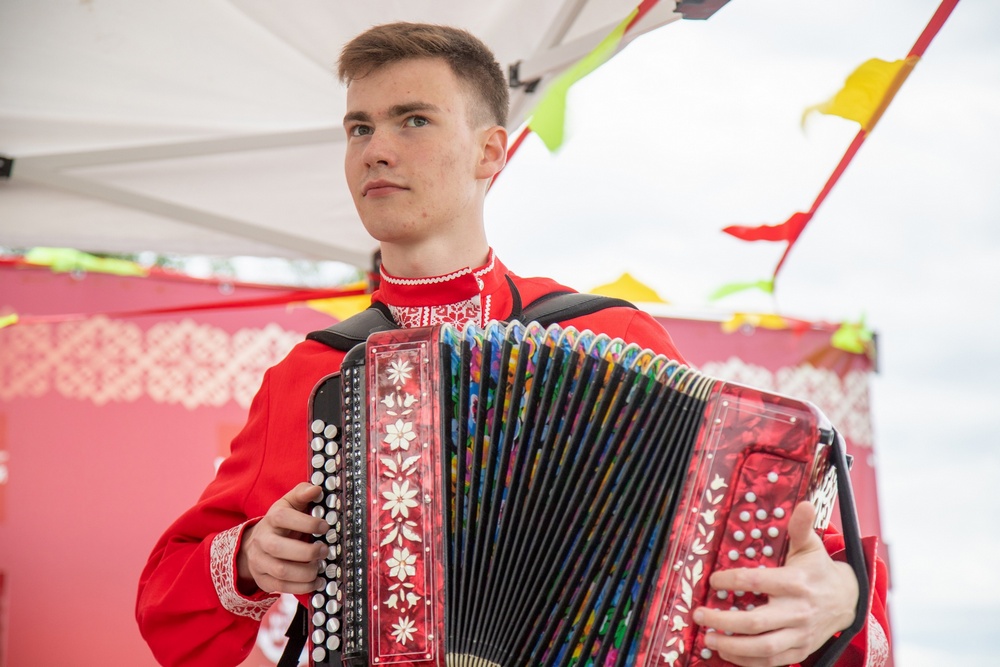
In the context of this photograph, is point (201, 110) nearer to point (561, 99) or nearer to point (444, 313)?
point (561, 99)

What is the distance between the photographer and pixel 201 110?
3.06 m

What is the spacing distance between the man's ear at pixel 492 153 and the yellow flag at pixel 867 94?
0.78 meters

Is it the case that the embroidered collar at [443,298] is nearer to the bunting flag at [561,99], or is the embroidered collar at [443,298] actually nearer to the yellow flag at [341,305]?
the bunting flag at [561,99]

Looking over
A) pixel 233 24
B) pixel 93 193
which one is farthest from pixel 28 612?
pixel 233 24

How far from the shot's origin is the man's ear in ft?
6.18

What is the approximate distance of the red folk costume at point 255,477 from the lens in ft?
5.60

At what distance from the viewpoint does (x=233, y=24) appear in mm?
2742

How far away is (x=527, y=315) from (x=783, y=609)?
68 centimetres

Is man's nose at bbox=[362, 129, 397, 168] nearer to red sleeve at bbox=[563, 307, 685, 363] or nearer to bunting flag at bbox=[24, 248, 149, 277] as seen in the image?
red sleeve at bbox=[563, 307, 685, 363]

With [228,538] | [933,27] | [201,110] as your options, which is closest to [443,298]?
[228,538]

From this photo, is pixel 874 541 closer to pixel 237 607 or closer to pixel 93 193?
pixel 237 607

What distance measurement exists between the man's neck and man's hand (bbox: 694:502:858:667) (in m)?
0.79

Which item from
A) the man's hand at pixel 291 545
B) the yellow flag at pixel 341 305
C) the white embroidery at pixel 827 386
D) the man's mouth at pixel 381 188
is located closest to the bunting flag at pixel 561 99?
the man's mouth at pixel 381 188

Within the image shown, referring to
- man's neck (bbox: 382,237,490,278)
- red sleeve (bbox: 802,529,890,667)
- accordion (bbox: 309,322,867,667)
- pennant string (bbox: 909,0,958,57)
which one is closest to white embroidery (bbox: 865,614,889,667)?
red sleeve (bbox: 802,529,890,667)
